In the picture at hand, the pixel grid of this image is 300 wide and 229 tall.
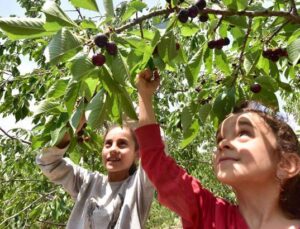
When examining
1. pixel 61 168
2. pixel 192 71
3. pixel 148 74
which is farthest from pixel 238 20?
pixel 61 168

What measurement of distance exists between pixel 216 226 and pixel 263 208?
174 mm

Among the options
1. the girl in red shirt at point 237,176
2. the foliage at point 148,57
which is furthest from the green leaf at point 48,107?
the girl in red shirt at point 237,176

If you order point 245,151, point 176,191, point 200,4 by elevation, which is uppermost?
point 200,4

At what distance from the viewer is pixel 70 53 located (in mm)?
1318

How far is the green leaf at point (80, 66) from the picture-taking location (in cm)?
128

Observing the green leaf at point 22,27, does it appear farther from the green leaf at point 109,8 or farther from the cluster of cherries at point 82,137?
the cluster of cherries at point 82,137

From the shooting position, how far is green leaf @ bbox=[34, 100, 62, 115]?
1.61 metres

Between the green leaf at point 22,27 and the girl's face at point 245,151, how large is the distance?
71 cm

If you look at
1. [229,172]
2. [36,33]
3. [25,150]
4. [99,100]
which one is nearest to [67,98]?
[99,100]

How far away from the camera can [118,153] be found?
2357mm

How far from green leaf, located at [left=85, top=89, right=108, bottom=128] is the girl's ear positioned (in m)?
0.66

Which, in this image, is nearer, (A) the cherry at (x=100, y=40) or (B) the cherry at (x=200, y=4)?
(A) the cherry at (x=100, y=40)

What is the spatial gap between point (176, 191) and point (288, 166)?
42 centimetres

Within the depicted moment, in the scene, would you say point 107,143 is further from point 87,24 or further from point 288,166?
point 87,24
